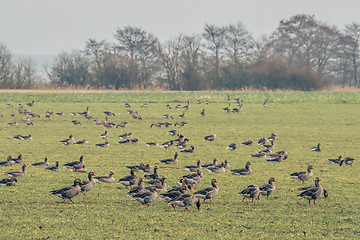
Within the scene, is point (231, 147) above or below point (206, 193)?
below

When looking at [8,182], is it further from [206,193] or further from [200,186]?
[206,193]

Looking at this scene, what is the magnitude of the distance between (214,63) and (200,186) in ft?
290

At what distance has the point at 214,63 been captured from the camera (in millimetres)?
104375

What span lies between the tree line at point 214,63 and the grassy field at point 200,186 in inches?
2111

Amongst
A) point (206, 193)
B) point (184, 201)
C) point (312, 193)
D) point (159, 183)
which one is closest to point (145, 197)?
point (184, 201)

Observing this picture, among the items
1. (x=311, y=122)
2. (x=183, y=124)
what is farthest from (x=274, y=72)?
(x=183, y=124)

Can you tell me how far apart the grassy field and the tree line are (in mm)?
53624

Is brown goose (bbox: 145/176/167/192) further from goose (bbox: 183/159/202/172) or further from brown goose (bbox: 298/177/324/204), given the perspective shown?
brown goose (bbox: 298/177/324/204)

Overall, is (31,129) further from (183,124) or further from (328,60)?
(328,60)

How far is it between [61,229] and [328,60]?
109 m

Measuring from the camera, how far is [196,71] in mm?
98250

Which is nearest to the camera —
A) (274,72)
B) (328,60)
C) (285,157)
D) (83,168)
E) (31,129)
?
(83,168)

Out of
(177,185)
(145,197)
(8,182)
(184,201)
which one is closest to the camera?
(184,201)

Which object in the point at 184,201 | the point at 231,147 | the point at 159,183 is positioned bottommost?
the point at 231,147
